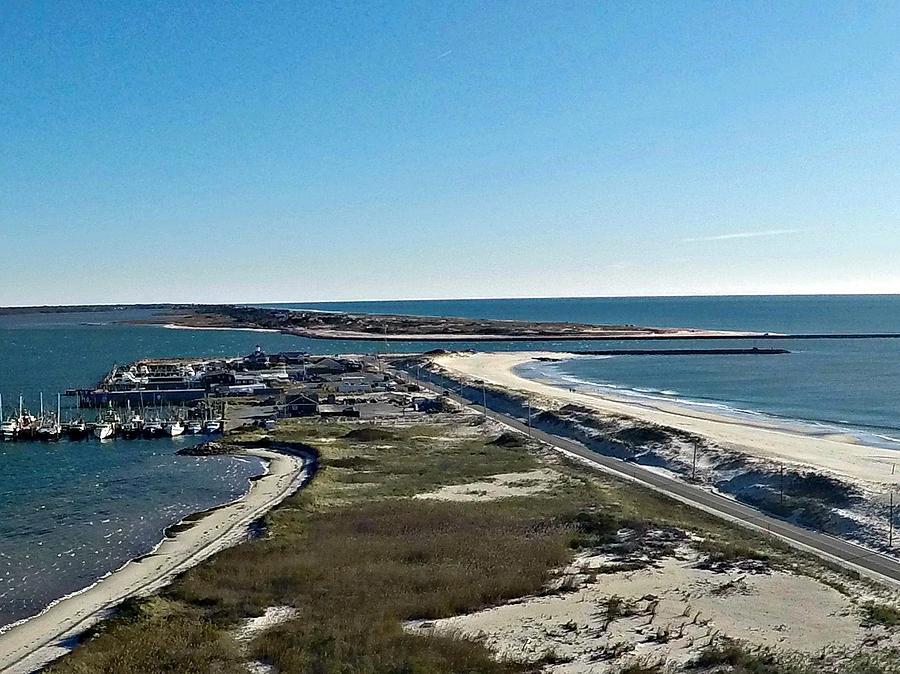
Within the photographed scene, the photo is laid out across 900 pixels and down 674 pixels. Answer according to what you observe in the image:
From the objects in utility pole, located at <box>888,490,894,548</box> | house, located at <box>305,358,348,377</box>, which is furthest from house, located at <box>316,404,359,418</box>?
utility pole, located at <box>888,490,894,548</box>

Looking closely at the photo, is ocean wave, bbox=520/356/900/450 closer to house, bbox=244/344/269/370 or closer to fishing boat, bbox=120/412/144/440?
house, bbox=244/344/269/370

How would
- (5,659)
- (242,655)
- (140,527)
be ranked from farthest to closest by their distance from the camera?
1. (140,527)
2. (5,659)
3. (242,655)

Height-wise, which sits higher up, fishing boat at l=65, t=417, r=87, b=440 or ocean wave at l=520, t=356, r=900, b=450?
ocean wave at l=520, t=356, r=900, b=450

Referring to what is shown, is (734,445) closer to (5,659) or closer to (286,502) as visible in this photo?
(286,502)

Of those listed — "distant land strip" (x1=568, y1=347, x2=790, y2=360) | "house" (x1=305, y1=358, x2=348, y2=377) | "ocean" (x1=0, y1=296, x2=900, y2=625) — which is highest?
"distant land strip" (x1=568, y1=347, x2=790, y2=360)

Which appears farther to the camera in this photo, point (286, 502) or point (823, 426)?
point (823, 426)

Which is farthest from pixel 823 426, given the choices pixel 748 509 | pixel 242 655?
pixel 242 655
